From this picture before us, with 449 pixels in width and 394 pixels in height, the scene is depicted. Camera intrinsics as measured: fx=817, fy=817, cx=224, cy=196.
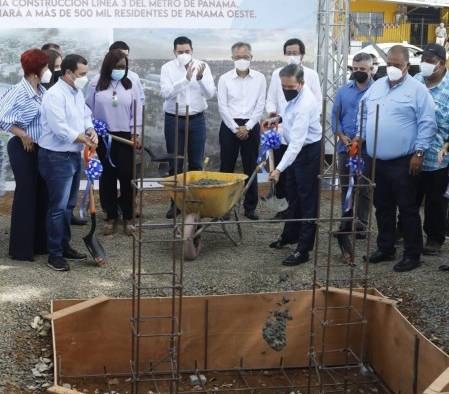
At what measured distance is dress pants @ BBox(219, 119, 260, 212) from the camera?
841 cm

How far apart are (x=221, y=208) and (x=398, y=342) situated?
203 centimetres

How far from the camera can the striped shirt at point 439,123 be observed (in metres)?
6.70

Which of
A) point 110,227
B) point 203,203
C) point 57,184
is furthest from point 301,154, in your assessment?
point 110,227

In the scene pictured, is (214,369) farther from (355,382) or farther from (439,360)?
(439,360)

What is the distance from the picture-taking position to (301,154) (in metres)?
6.80

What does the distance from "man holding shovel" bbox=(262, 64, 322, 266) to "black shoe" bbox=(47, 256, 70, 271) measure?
1.84m

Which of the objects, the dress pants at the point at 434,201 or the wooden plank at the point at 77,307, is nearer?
the wooden plank at the point at 77,307

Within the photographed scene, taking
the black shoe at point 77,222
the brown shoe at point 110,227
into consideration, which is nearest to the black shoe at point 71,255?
the brown shoe at point 110,227

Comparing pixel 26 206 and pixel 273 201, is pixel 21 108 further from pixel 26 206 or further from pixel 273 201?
pixel 273 201

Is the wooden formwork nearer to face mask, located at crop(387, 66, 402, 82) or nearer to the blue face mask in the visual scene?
face mask, located at crop(387, 66, 402, 82)

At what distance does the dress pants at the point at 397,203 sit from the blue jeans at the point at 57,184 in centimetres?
252

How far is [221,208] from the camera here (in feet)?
23.3

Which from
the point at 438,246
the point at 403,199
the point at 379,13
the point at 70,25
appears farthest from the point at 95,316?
the point at 379,13

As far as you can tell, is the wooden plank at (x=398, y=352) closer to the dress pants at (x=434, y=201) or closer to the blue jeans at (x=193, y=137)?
the dress pants at (x=434, y=201)
